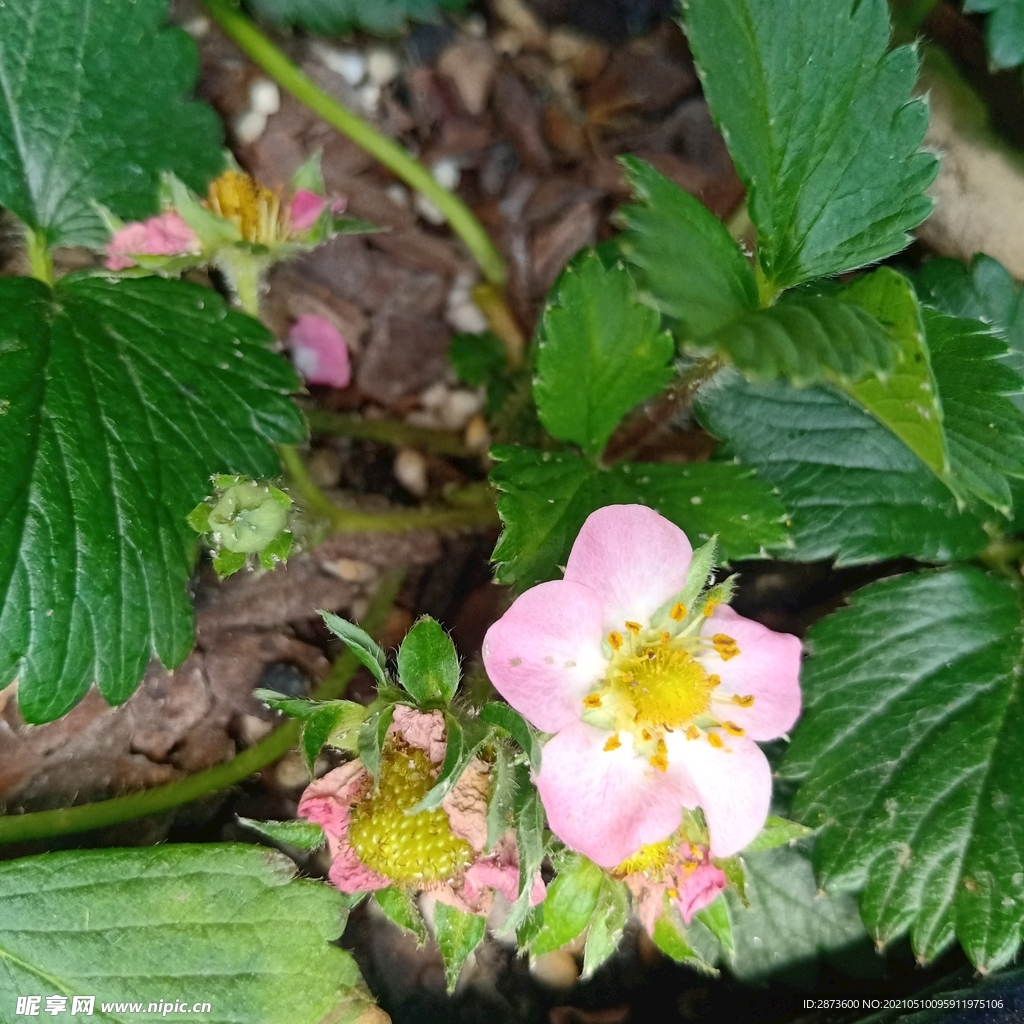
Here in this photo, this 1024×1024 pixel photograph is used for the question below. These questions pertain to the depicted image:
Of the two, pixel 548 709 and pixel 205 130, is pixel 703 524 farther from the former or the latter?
pixel 205 130

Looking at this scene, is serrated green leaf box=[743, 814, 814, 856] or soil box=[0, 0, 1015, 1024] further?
soil box=[0, 0, 1015, 1024]

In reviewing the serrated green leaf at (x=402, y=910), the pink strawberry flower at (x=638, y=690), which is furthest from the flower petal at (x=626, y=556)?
the serrated green leaf at (x=402, y=910)

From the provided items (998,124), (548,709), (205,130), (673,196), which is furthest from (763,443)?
(205,130)

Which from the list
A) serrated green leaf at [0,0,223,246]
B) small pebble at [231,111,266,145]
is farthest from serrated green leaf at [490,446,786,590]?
small pebble at [231,111,266,145]

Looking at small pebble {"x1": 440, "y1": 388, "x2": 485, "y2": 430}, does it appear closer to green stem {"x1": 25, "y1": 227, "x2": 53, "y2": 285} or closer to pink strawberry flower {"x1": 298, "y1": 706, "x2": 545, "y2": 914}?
green stem {"x1": 25, "y1": 227, "x2": 53, "y2": 285}

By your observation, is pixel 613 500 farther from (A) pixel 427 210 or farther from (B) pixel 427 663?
(A) pixel 427 210

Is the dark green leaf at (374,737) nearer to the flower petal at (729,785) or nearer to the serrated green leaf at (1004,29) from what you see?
the flower petal at (729,785)

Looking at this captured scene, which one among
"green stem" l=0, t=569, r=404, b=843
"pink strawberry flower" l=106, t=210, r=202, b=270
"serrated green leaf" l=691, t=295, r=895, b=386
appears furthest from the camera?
"green stem" l=0, t=569, r=404, b=843
